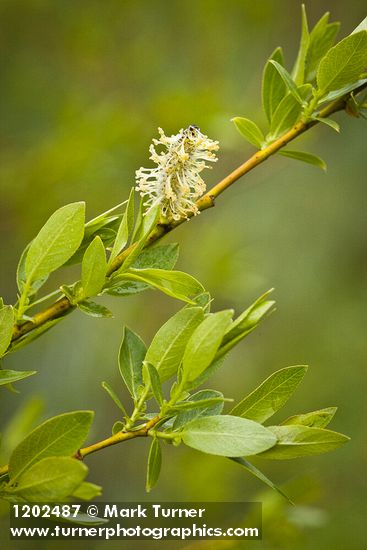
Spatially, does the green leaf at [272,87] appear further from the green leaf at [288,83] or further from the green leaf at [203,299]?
the green leaf at [203,299]

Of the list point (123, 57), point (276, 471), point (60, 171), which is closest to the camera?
point (60, 171)

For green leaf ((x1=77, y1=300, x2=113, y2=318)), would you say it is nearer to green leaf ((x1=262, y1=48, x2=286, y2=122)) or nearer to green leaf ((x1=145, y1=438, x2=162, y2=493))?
green leaf ((x1=145, y1=438, x2=162, y2=493))

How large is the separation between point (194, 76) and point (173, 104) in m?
0.47

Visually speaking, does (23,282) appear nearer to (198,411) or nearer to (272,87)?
(198,411)

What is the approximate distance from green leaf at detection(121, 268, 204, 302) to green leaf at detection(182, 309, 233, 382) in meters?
0.05

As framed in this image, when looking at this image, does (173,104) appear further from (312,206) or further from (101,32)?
(312,206)

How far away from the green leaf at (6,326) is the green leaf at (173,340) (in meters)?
0.09

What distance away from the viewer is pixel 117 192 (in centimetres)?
147

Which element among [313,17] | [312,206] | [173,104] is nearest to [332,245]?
[312,206]

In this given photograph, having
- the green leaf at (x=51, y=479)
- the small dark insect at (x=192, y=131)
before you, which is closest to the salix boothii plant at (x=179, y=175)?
the small dark insect at (x=192, y=131)

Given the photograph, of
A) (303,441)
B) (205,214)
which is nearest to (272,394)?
(303,441)

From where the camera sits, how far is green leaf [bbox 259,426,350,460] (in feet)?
1.57

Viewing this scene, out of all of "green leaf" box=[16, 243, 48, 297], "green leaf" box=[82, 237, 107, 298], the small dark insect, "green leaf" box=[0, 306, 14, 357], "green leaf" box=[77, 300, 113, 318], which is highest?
the small dark insect

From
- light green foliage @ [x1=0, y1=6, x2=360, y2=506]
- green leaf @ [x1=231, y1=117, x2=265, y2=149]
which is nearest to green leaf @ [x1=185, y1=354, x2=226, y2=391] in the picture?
light green foliage @ [x1=0, y1=6, x2=360, y2=506]
